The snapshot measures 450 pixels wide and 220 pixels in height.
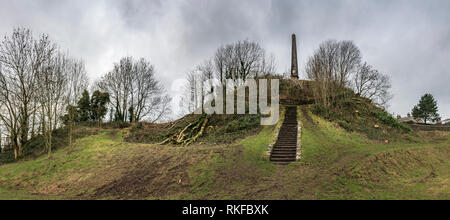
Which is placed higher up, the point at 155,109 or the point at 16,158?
the point at 155,109

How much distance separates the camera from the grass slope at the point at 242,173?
324 inches

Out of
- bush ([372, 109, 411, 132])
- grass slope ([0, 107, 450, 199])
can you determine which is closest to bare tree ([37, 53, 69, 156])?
grass slope ([0, 107, 450, 199])

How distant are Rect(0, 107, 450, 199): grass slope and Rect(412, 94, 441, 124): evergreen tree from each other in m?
34.5

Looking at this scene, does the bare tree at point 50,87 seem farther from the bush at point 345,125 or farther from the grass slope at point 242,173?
the bush at point 345,125

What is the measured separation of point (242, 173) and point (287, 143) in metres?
5.12

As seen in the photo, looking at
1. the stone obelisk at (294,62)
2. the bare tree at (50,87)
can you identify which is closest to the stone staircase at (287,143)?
the stone obelisk at (294,62)

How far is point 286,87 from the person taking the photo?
26.0 meters

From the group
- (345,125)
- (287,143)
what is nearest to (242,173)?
(287,143)

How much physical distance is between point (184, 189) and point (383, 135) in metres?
15.7

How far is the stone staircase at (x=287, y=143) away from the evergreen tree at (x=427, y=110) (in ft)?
121

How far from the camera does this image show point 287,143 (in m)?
14.2

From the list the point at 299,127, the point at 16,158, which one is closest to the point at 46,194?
the point at 16,158

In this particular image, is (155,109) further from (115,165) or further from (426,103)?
(426,103)


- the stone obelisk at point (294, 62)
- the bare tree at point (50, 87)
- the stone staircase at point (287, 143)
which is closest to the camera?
the stone staircase at point (287, 143)
